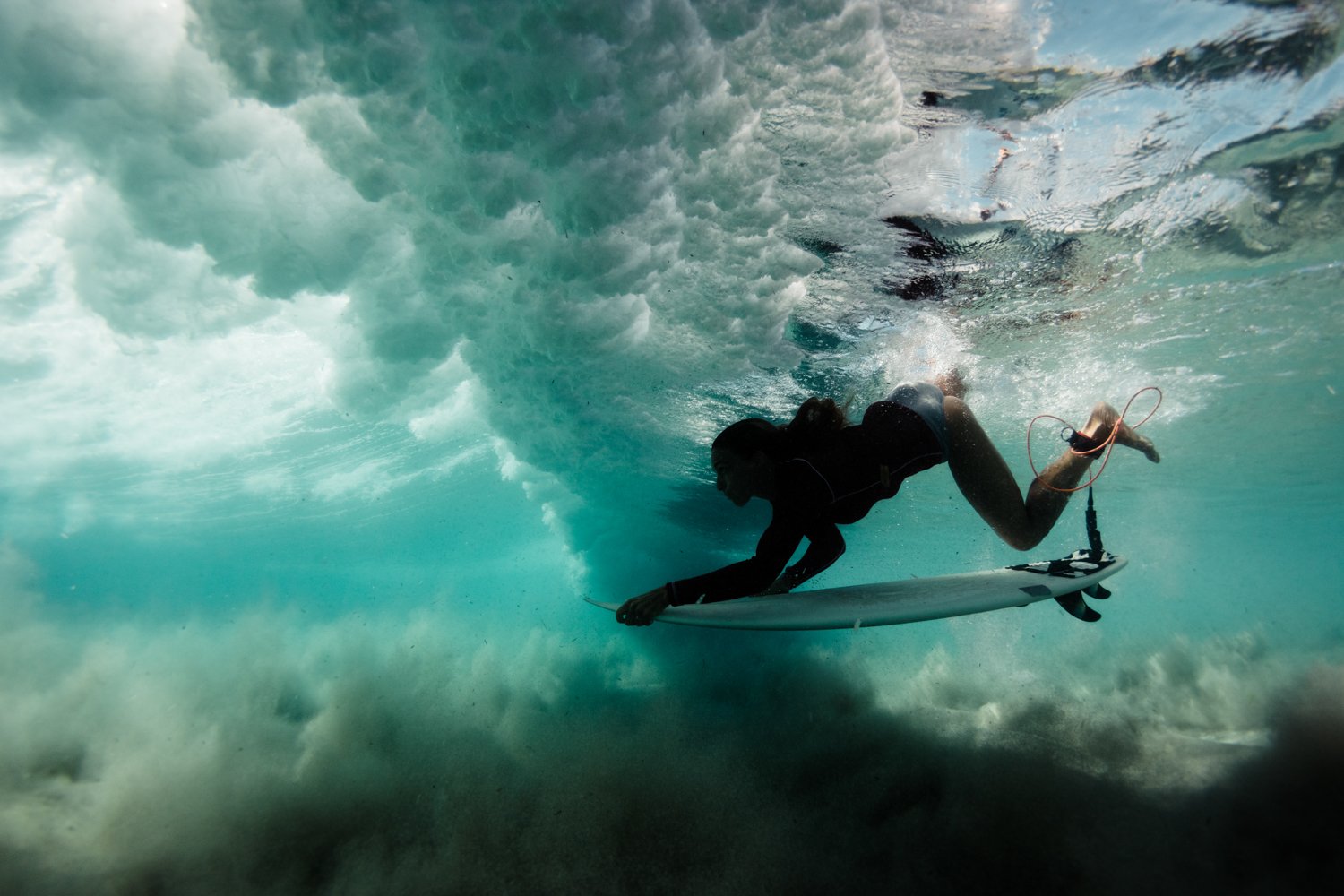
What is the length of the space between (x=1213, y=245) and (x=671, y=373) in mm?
8427

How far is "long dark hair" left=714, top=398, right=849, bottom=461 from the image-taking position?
13.6ft

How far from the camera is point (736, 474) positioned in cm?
425

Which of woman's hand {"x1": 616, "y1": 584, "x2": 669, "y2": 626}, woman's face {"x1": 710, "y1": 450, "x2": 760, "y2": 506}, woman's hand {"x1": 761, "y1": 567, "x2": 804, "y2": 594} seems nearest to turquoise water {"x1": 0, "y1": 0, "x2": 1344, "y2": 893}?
woman's hand {"x1": 761, "y1": 567, "x2": 804, "y2": 594}

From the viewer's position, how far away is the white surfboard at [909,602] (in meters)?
4.22

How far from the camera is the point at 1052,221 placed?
6.48m

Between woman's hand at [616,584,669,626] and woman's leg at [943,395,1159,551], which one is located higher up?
woman's leg at [943,395,1159,551]

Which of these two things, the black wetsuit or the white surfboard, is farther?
the white surfboard

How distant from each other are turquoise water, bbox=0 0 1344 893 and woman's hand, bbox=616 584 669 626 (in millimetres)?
3914

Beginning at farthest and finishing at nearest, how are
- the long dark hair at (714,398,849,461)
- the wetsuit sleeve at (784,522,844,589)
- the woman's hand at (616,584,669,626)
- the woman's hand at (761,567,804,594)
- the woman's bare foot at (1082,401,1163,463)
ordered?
the woman's hand at (761,567,804,594)
the wetsuit sleeve at (784,522,844,589)
the woman's bare foot at (1082,401,1163,463)
the long dark hair at (714,398,849,461)
the woman's hand at (616,584,669,626)

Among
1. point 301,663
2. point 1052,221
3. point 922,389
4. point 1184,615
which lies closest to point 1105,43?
point 1052,221

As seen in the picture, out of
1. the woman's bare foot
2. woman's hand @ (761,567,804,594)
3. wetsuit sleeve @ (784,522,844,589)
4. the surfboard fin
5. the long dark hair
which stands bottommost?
the surfboard fin

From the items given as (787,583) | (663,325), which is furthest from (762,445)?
(663,325)

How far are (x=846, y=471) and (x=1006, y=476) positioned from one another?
63.5 inches

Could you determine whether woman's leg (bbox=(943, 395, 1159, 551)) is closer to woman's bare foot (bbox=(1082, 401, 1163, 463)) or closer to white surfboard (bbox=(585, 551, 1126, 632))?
woman's bare foot (bbox=(1082, 401, 1163, 463))
